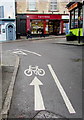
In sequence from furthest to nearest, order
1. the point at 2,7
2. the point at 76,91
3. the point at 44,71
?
the point at 2,7 < the point at 44,71 < the point at 76,91

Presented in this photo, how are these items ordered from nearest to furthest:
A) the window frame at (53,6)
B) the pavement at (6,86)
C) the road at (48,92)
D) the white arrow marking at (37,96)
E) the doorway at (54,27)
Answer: the pavement at (6,86)
the road at (48,92)
the white arrow marking at (37,96)
the window frame at (53,6)
the doorway at (54,27)

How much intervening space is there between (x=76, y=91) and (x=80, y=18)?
53.9ft

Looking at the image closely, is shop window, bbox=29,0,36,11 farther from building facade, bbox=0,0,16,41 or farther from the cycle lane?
the cycle lane

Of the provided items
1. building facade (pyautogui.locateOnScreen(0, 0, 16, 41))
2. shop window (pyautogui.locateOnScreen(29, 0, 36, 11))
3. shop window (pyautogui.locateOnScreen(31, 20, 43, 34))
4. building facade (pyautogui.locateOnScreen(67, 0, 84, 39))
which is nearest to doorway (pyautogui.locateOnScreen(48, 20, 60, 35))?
shop window (pyautogui.locateOnScreen(31, 20, 43, 34))

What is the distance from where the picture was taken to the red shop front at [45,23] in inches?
1358

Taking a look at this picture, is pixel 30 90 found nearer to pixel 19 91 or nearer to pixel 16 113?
pixel 19 91

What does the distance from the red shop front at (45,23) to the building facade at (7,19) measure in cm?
403

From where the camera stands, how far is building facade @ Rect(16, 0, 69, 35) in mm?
34312

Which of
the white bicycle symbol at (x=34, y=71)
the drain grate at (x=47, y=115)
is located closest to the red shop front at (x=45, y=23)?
the white bicycle symbol at (x=34, y=71)

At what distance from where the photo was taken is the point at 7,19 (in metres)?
30.6

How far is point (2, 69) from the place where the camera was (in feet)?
28.3

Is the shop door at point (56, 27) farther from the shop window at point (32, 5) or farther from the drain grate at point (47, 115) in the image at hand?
the drain grate at point (47, 115)

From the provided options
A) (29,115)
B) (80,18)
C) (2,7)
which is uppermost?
(2,7)

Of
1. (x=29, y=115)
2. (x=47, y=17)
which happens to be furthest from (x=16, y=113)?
(x=47, y=17)
